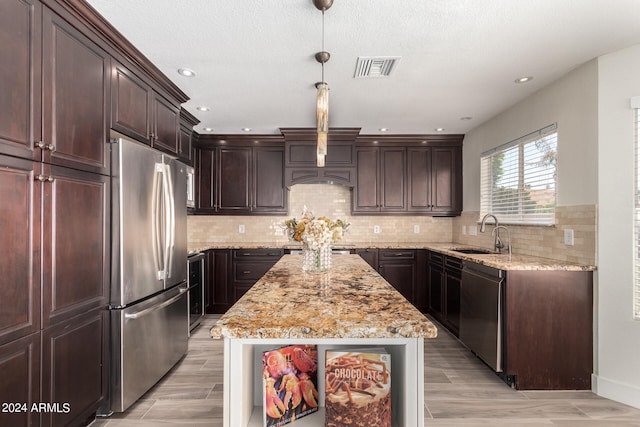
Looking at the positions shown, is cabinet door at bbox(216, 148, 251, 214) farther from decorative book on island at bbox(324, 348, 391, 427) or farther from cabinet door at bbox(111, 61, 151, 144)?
decorative book on island at bbox(324, 348, 391, 427)

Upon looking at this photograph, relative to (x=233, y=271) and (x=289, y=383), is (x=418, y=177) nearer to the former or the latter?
(x=233, y=271)

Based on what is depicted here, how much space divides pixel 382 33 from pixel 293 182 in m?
2.71

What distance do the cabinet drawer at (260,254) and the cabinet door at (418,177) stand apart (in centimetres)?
202

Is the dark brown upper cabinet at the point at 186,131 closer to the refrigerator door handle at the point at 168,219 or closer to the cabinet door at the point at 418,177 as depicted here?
the refrigerator door handle at the point at 168,219

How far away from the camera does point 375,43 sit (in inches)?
85.4

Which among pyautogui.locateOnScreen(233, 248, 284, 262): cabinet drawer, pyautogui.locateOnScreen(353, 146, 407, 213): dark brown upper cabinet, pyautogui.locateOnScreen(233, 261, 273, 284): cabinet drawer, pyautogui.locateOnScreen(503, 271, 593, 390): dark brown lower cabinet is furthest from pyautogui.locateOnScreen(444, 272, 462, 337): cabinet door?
pyautogui.locateOnScreen(233, 261, 273, 284): cabinet drawer

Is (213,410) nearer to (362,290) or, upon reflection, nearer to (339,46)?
(362,290)

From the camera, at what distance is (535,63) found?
246 cm

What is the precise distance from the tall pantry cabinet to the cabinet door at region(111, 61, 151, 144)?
0.08 m

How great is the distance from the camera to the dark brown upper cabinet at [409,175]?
4.72 meters

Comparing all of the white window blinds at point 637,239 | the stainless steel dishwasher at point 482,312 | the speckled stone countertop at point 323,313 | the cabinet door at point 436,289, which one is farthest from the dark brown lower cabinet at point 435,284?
the speckled stone countertop at point 323,313

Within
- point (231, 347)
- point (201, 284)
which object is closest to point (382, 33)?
point (231, 347)

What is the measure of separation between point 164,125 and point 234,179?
6.18ft

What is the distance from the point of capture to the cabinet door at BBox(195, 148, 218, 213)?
15.3 feet
